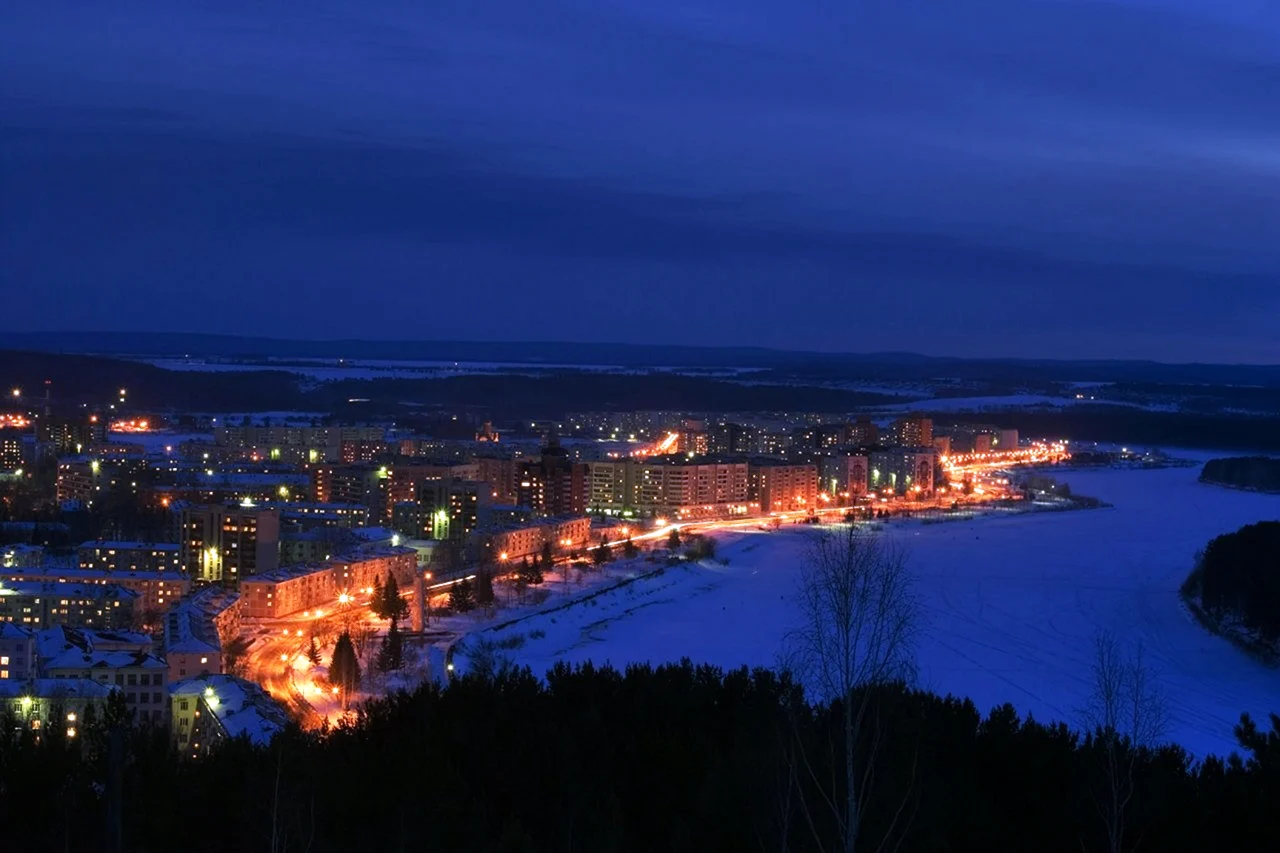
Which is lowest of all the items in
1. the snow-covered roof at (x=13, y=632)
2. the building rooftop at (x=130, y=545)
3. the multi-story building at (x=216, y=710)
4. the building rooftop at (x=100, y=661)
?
the building rooftop at (x=130, y=545)

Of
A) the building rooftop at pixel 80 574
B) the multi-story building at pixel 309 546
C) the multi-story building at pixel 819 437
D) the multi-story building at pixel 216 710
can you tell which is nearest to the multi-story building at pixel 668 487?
the multi-story building at pixel 819 437

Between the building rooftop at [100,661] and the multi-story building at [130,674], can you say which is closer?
the multi-story building at [130,674]

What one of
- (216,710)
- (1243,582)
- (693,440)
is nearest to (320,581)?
(216,710)

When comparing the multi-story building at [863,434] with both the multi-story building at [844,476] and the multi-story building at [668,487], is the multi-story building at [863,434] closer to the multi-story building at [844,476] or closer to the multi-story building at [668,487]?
the multi-story building at [844,476]

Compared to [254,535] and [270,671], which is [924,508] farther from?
[270,671]

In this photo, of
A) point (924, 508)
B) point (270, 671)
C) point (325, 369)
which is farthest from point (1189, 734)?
point (325, 369)

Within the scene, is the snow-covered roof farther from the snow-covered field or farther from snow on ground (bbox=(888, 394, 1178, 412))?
snow on ground (bbox=(888, 394, 1178, 412))
